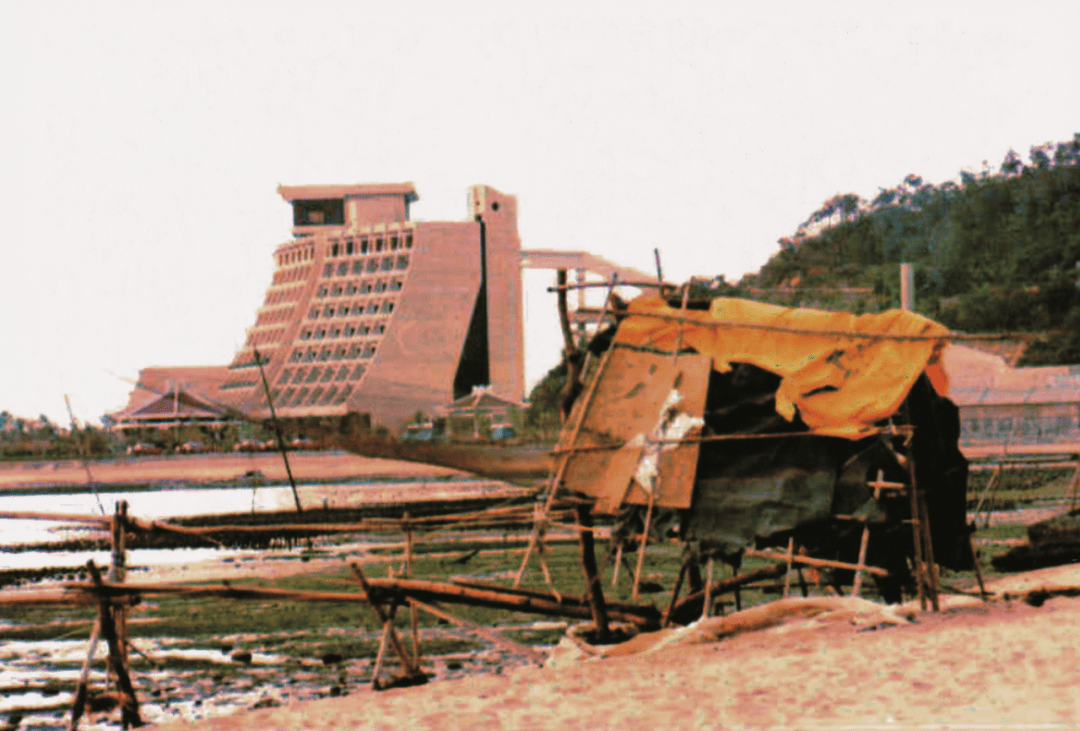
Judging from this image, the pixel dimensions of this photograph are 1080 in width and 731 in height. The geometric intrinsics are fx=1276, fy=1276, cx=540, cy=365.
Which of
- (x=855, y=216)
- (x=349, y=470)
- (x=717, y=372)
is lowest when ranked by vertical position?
(x=349, y=470)

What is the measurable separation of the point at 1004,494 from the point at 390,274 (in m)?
72.7

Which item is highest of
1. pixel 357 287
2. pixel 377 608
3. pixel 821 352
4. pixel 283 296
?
pixel 357 287

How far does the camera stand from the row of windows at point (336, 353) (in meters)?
99.5

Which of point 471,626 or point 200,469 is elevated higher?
point 471,626

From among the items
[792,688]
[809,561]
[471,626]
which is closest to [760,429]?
[809,561]

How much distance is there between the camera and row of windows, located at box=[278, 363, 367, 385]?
323ft

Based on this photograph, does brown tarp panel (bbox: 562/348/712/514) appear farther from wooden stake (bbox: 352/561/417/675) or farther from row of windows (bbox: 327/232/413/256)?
row of windows (bbox: 327/232/413/256)

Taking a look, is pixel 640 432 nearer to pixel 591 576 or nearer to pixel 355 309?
pixel 591 576

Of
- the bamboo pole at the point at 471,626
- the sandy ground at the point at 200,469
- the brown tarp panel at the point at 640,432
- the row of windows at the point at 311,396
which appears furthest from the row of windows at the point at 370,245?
the bamboo pole at the point at 471,626

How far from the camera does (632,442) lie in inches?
371

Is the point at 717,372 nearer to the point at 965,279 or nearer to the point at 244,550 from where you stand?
the point at 244,550

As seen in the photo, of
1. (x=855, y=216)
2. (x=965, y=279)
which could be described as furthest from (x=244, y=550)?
(x=855, y=216)

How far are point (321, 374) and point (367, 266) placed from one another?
32.5 ft

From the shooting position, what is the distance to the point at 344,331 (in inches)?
3979
